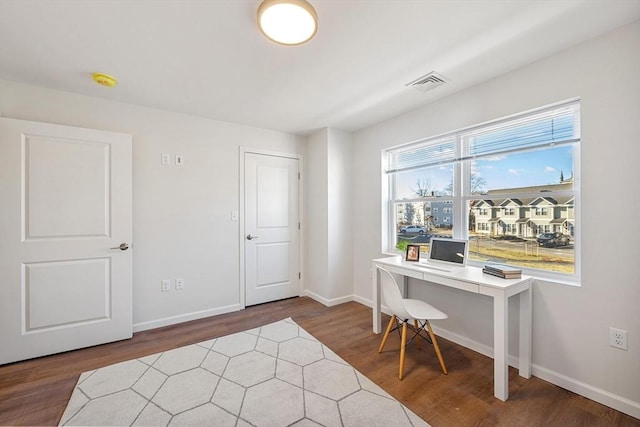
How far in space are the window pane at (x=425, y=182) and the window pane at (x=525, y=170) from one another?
27 centimetres

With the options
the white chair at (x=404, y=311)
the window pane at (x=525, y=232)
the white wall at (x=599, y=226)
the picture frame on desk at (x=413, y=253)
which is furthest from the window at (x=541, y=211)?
the white chair at (x=404, y=311)

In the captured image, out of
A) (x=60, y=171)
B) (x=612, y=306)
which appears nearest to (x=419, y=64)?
(x=612, y=306)

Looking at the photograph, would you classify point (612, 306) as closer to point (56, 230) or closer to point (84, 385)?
point (84, 385)

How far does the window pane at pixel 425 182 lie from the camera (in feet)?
9.18

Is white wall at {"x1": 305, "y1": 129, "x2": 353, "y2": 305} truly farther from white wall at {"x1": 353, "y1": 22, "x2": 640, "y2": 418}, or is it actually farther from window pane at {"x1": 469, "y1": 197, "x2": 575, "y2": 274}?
white wall at {"x1": 353, "y1": 22, "x2": 640, "y2": 418}

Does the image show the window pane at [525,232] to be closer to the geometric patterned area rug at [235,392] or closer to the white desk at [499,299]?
the white desk at [499,299]

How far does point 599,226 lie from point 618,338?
0.71 meters

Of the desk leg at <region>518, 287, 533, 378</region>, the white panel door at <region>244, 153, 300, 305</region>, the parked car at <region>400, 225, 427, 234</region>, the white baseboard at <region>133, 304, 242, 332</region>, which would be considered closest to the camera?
the desk leg at <region>518, 287, 533, 378</region>

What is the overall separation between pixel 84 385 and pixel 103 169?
1.81 metres

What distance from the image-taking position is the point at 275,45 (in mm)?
1836

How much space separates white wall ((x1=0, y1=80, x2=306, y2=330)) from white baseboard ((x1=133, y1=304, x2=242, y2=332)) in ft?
0.03

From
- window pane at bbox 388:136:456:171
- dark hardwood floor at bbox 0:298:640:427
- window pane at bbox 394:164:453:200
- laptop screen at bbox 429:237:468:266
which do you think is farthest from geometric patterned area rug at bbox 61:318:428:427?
window pane at bbox 388:136:456:171

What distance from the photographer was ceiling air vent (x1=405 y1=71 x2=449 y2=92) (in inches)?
87.1

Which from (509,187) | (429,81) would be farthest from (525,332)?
(429,81)
